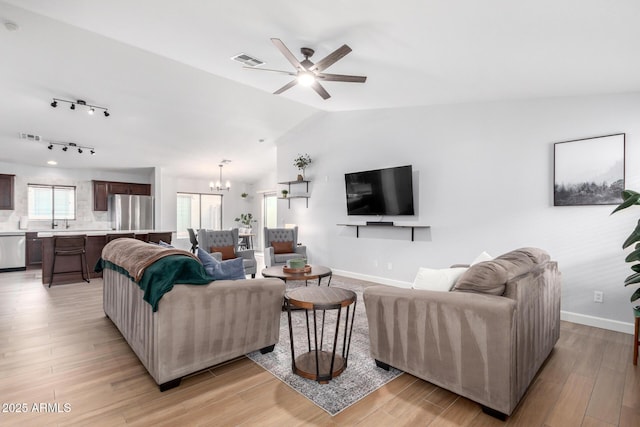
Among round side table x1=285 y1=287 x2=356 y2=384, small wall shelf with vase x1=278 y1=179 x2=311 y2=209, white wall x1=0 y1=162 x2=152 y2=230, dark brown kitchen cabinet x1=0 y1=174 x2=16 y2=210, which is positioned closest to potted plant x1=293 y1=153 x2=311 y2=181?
small wall shelf with vase x1=278 y1=179 x2=311 y2=209

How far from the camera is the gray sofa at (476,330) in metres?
1.79

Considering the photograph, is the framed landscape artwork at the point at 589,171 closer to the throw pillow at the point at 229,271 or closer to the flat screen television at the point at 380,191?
the flat screen television at the point at 380,191

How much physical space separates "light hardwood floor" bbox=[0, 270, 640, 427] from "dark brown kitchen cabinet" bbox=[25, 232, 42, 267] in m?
5.20

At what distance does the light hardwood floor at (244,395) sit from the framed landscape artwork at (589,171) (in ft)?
4.78

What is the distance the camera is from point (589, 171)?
3.34 metres

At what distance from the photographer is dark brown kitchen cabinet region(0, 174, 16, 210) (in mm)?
6879

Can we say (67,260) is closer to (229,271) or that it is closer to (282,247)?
(282,247)

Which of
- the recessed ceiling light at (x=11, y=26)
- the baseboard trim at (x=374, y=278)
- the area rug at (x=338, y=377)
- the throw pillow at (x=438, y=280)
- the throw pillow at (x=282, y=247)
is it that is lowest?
the area rug at (x=338, y=377)

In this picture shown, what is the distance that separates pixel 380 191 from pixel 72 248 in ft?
18.0

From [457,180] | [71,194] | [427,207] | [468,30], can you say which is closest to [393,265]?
[427,207]

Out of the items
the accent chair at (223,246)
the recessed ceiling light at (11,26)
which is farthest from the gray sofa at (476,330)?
the recessed ceiling light at (11,26)

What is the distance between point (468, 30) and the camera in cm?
245

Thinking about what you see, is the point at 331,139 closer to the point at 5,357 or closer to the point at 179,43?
the point at 179,43

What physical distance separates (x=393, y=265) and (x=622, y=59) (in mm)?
3606
